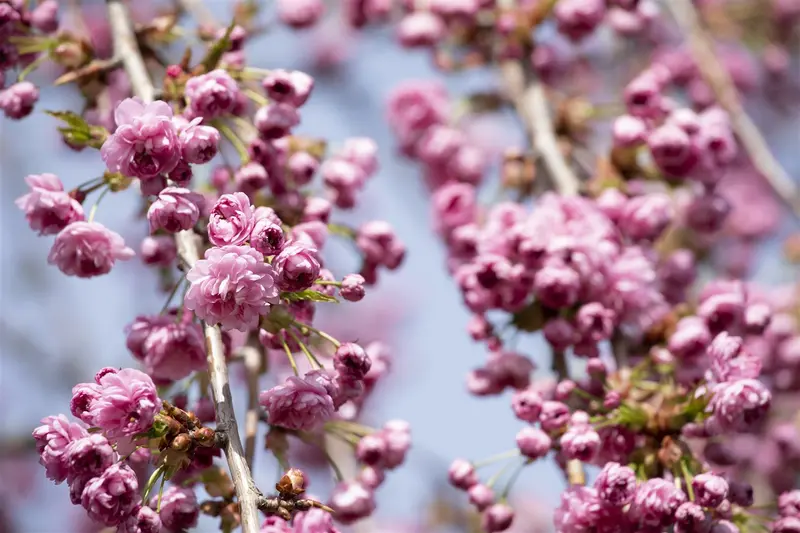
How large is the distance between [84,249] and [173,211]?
0.32m

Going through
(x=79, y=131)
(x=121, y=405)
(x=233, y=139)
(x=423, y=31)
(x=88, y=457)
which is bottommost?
(x=88, y=457)

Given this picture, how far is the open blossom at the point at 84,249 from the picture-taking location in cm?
203

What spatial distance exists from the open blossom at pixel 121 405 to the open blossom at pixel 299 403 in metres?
0.28

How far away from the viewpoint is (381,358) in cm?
272

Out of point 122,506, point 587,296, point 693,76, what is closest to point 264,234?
point 122,506

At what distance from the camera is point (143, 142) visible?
193cm

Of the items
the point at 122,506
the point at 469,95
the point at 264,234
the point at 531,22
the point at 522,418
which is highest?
the point at 531,22

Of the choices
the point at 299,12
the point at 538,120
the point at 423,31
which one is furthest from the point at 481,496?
the point at 299,12

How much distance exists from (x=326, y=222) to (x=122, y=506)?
3.29ft

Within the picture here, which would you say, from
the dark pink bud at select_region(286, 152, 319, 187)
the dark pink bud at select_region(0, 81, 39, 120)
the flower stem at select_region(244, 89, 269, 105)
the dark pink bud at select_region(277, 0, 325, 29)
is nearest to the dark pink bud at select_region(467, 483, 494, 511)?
the dark pink bud at select_region(286, 152, 319, 187)

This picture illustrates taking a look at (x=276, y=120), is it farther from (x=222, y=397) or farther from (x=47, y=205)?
(x=222, y=397)

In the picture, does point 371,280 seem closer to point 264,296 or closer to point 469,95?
point 264,296

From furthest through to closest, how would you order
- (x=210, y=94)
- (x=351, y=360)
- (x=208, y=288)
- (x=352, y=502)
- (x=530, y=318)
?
(x=530, y=318) → (x=352, y=502) → (x=210, y=94) → (x=351, y=360) → (x=208, y=288)

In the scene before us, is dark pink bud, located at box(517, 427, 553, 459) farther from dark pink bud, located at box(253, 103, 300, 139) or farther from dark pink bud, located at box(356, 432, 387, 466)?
dark pink bud, located at box(253, 103, 300, 139)
